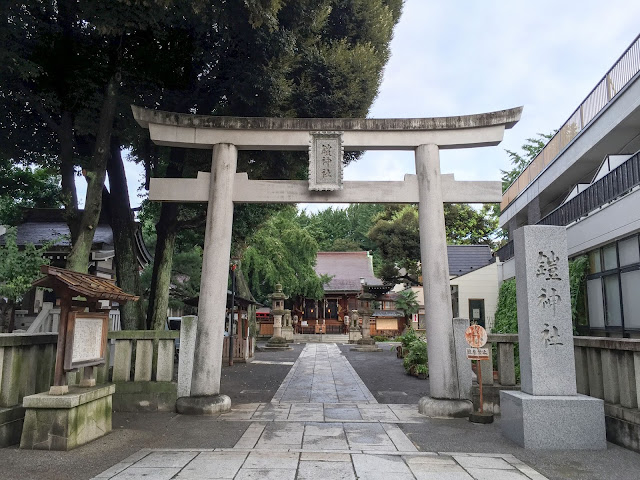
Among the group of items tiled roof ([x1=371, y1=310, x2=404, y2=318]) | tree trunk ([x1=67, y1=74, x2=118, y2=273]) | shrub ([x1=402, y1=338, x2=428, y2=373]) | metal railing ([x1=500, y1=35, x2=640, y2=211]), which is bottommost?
shrub ([x1=402, y1=338, x2=428, y2=373])

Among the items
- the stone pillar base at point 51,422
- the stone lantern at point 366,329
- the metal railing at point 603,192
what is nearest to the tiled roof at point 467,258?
the stone lantern at point 366,329

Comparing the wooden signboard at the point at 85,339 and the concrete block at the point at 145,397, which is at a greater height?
the wooden signboard at the point at 85,339

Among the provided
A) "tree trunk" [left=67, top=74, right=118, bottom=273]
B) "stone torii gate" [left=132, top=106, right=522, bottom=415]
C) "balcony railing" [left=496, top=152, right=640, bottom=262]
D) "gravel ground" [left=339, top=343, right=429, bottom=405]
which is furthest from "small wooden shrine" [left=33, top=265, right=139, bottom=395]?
"balcony railing" [left=496, top=152, right=640, bottom=262]

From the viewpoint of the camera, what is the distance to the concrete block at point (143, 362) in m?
8.55

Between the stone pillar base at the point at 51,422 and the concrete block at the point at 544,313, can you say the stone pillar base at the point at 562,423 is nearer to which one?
the concrete block at the point at 544,313

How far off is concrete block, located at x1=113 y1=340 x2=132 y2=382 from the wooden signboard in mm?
1546

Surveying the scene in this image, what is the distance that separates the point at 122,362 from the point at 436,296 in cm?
583

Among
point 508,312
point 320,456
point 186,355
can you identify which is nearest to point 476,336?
point 320,456

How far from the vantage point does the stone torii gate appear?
8.66m

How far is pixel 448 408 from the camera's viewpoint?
315 inches

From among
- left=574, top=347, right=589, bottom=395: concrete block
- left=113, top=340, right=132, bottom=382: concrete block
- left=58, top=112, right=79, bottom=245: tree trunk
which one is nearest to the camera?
left=574, top=347, right=589, bottom=395: concrete block

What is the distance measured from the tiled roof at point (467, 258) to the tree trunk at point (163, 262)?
16.0 meters

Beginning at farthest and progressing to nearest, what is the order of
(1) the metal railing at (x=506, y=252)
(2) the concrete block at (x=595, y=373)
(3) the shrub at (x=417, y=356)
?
(1) the metal railing at (x=506, y=252)
(3) the shrub at (x=417, y=356)
(2) the concrete block at (x=595, y=373)

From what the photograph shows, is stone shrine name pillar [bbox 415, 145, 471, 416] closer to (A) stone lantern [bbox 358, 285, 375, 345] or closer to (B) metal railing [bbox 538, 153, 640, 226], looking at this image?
(B) metal railing [bbox 538, 153, 640, 226]
